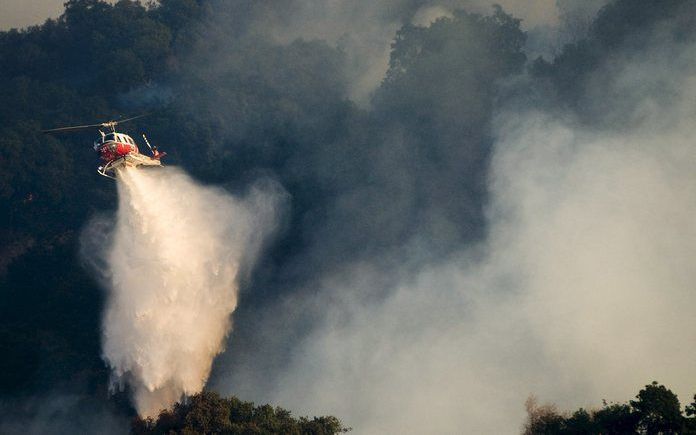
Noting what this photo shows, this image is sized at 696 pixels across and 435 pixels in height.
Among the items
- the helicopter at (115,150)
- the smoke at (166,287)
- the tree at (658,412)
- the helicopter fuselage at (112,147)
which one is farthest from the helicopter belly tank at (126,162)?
the tree at (658,412)

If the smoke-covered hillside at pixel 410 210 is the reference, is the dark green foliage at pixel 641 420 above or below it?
below

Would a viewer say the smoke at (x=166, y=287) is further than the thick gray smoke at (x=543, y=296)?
No

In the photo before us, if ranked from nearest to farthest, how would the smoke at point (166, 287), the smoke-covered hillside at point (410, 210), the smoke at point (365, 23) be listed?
the smoke at point (166, 287), the smoke-covered hillside at point (410, 210), the smoke at point (365, 23)

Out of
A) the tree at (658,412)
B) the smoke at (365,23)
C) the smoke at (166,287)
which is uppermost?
the smoke at (365,23)

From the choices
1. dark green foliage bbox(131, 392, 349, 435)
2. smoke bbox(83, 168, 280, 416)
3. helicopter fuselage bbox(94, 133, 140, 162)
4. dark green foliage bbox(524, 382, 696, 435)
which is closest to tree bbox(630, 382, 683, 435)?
dark green foliage bbox(524, 382, 696, 435)

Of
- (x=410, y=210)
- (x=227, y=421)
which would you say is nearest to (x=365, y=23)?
(x=410, y=210)

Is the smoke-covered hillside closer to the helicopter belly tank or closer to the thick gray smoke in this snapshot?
the thick gray smoke

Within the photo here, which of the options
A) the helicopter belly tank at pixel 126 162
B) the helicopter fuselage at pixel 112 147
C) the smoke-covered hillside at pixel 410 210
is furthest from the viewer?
the smoke-covered hillside at pixel 410 210

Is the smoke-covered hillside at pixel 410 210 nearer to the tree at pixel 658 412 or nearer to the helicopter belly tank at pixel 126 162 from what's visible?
the helicopter belly tank at pixel 126 162
